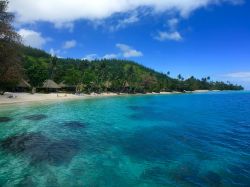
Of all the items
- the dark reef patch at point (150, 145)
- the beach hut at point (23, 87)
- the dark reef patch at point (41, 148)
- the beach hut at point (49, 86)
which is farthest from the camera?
the beach hut at point (49, 86)

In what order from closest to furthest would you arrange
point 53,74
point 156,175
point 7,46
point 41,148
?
point 156,175, point 41,148, point 7,46, point 53,74

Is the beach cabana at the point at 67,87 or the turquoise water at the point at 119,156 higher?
the beach cabana at the point at 67,87

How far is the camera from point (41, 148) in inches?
752

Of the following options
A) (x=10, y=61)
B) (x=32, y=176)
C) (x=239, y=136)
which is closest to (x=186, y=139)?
(x=239, y=136)

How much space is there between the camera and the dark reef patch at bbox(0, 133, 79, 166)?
656 inches

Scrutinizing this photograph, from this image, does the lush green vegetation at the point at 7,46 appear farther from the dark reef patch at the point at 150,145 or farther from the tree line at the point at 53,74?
the dark reef patch at the point at 150,145

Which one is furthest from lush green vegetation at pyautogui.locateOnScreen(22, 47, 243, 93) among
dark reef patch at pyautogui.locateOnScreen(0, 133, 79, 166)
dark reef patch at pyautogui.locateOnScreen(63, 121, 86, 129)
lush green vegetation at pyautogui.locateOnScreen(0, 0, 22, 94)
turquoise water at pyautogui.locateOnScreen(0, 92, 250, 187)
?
dark reef patch at pyautogui.locateOnScreen(0, 133, 79, 166)

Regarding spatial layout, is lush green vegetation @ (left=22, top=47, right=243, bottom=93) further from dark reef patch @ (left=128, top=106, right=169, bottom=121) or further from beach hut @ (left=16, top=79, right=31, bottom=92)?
dark reef patch @ (left=128, top=106, right=169, bottom=121)

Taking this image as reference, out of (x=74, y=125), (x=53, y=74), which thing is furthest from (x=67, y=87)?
(x=74, y=125)

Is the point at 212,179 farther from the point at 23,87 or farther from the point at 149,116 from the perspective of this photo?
the point at 23,87

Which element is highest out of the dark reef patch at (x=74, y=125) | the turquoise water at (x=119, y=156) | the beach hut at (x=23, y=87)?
the beach hut at (x=23, y=87)

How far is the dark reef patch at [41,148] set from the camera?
54.6 feet

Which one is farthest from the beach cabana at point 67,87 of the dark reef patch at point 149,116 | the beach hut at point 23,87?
the dark reef patch at point 149,116

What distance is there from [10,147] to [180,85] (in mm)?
157210
